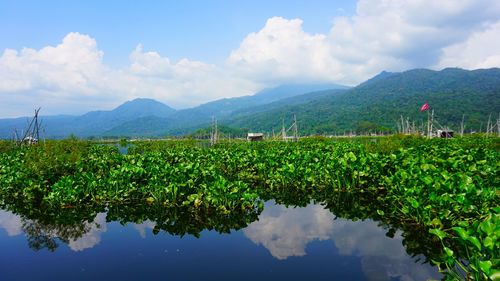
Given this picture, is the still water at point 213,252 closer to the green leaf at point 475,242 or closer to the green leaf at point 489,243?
the green leaf at point 475,242

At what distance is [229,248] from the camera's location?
7.66m

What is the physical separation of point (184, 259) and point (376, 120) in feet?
428

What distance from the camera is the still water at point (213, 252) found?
252 inches

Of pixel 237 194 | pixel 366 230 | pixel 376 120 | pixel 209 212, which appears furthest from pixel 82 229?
pixel 376 120

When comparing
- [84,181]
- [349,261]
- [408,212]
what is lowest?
[349,261]

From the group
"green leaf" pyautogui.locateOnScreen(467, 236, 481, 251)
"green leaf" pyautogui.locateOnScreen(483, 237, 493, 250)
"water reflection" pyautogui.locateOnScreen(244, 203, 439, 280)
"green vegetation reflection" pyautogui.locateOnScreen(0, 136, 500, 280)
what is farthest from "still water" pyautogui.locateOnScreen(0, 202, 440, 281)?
"green leaf" pyautogui.locateOnScreen(483, 237, 493, 250)

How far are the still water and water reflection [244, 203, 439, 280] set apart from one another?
19 millimetres

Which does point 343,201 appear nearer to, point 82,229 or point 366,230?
point 366,230

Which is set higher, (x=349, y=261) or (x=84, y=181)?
(x=84, y=181)

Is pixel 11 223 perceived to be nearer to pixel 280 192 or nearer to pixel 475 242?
pixel 280 192

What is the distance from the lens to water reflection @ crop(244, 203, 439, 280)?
6363mm

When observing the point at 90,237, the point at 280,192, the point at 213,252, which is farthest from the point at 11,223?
the point at 280,192

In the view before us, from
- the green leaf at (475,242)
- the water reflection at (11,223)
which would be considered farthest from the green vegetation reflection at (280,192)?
the green leaf at (475,242)

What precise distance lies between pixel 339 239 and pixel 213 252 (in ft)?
9.82
